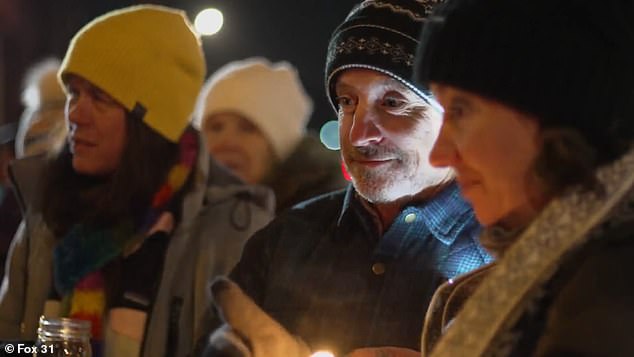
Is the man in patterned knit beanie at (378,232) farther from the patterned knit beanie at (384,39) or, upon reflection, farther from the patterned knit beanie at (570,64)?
the patterned knit beanie at (570,64)

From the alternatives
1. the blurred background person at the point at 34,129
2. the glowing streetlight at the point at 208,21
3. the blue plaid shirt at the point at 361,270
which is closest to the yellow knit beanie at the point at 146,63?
the blurred background person at the point at 34,129

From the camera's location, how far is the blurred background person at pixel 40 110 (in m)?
3.39

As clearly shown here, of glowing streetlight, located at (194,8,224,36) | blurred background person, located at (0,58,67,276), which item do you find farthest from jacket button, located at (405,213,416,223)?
glowing streetlight, located at (194,8,224,36)

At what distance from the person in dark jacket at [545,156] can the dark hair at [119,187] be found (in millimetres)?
1420

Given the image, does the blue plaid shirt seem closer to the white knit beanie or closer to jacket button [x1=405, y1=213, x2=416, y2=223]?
jacket button [x1=405, y1=213, x2=416, y2=223]

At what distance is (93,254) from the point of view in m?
2.39

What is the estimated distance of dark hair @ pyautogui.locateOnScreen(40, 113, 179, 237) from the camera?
2445 millimetres

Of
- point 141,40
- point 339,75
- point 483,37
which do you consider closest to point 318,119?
point 141,40

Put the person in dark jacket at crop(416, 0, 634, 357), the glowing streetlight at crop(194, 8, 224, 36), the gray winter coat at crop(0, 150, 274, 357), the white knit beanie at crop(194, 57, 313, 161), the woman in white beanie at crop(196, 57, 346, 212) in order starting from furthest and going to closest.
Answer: the glowing streetlight at crop(194, 8, 224, 36), the white knit beanie at crop(194, 57, 313, 161), the woman in white beanie at crop(196, 57, 346, 212), the gray winter coat at crop(0, 150, 274, 357), the person in dark jacket at crop(416, 0, 634, 357)

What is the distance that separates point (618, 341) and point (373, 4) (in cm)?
97

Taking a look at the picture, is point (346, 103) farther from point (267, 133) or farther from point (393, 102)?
point (267, 133)

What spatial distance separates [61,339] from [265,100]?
2.05 m

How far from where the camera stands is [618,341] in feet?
3.16

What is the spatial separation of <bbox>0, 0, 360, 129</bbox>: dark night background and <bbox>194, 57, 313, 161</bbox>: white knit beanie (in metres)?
0.65
